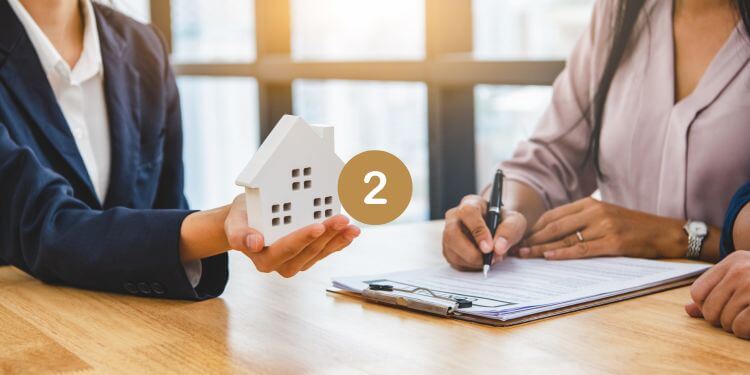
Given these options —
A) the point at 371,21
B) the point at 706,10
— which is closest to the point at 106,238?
the point at 706,10

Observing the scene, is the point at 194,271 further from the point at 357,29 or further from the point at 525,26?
the point at 357,29

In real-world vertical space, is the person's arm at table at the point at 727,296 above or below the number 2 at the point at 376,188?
below

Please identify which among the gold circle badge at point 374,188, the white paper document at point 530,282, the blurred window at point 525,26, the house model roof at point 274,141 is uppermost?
the blurred window at point 525,26

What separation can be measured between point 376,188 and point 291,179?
0.09 metres

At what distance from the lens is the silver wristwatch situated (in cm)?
144

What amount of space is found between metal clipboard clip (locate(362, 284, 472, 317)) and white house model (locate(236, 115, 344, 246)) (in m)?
0.18

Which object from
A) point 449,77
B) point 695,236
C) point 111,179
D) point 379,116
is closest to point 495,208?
point 695,236

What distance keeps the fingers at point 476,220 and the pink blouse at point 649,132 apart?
33 centimetres

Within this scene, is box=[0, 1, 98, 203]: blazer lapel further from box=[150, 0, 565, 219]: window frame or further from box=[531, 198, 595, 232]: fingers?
box=[150, 0, 565, 219]: window frame

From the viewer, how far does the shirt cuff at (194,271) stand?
123 cm

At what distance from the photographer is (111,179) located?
1.68m

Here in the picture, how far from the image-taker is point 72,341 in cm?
102

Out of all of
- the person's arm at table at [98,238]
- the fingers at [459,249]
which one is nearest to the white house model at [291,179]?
the person's arm at table at [98,238]

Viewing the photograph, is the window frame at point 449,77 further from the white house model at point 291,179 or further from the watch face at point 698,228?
the white house model at point 291,179
